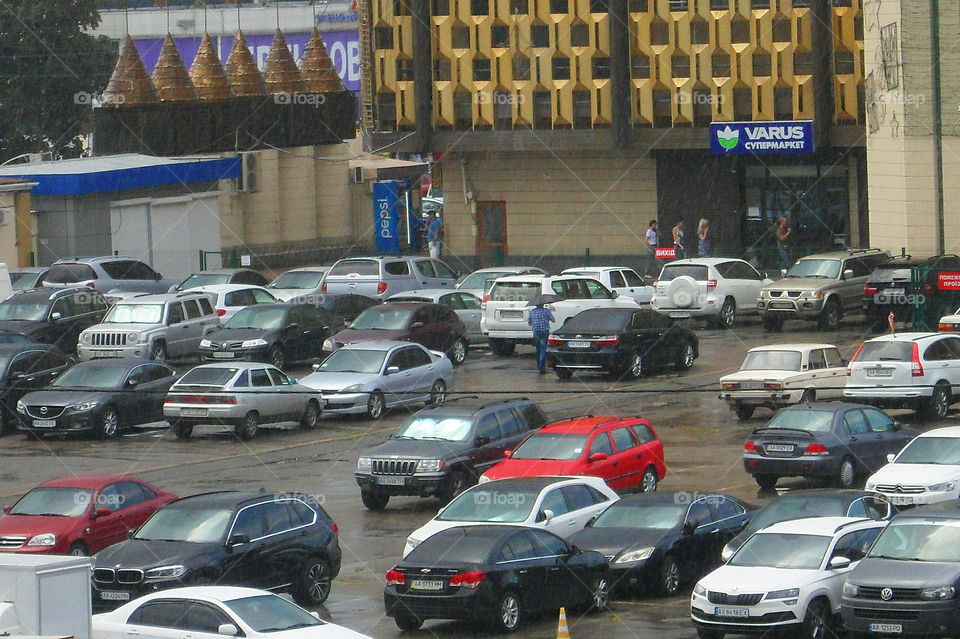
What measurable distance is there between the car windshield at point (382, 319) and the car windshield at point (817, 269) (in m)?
9.69

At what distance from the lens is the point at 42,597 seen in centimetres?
1391

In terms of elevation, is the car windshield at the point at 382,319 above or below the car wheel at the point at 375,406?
above

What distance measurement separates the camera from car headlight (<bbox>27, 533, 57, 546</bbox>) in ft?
67.2

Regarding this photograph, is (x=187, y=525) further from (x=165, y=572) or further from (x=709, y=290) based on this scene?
(x=709, y=290)

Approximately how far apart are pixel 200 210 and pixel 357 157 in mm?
10349

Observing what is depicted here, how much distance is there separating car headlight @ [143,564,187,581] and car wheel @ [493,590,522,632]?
3.28m

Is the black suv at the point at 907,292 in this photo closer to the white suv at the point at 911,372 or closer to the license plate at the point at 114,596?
the white suv at the point at 911,372

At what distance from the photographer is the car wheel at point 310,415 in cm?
3064

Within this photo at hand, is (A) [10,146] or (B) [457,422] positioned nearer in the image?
(B) [457,422]

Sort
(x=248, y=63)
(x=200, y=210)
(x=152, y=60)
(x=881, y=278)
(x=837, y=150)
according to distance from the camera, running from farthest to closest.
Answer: (x=152, y=60) < (x=200, y=210) < (x=837, y=150) < (x=881, y=278) < (x=248, y=63)

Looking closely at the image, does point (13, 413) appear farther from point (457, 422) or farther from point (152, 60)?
point (152, 60)

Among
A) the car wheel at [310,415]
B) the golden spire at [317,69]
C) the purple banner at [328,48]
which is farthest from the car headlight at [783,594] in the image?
the purple banner at [328,48]

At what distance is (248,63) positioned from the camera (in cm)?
3594

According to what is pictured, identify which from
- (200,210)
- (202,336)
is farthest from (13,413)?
(200,210)
